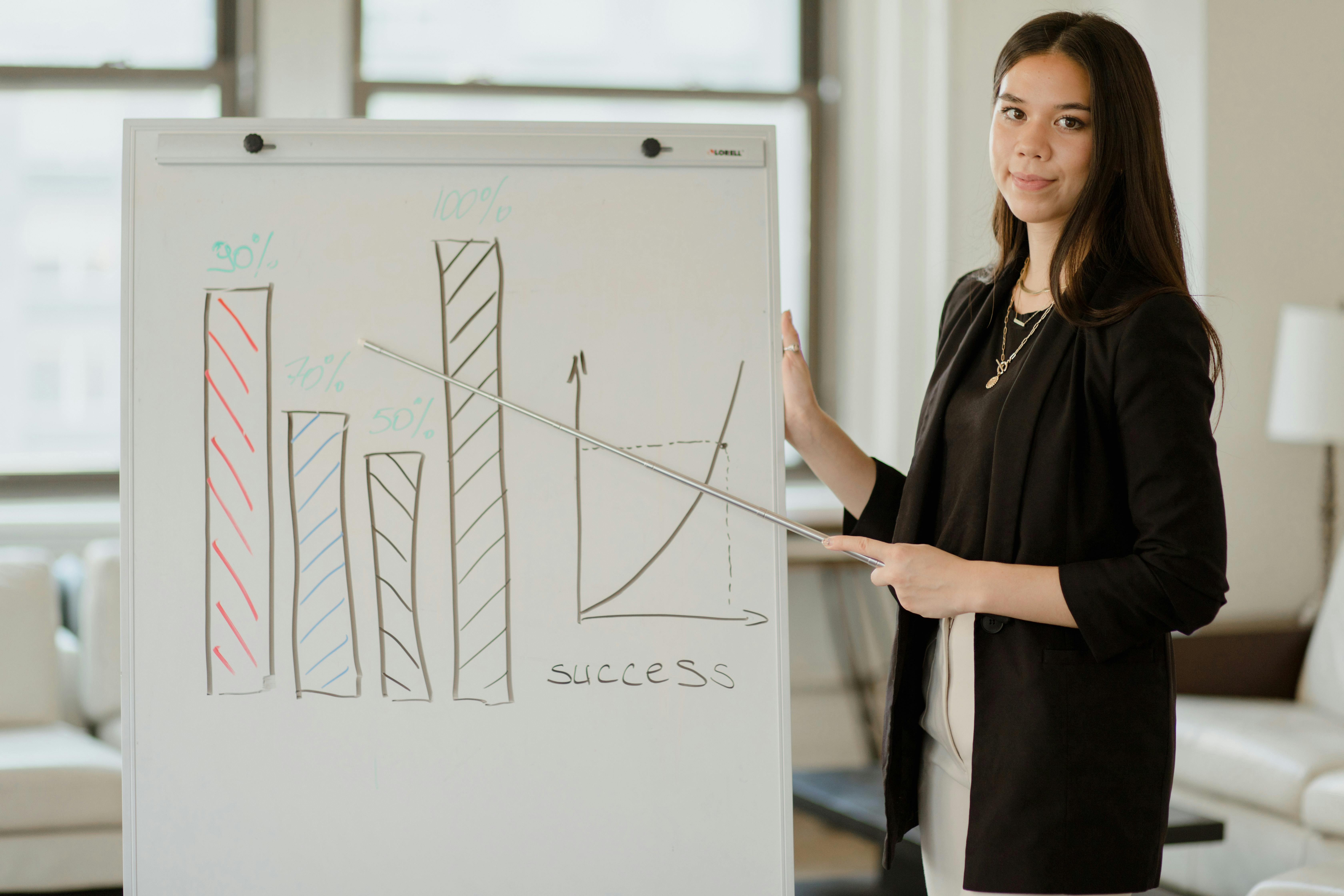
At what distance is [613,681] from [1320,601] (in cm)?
263

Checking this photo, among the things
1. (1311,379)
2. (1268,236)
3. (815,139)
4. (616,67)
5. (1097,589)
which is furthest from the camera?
(815,139)

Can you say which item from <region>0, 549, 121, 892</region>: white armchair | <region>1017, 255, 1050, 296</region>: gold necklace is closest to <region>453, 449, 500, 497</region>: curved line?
<region>1017, 255, 1050, 296</region>: gold necklace

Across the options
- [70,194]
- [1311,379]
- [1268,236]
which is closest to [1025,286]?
[1311,379]

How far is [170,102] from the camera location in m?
3.35

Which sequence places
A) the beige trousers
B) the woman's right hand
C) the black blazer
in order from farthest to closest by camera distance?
the woman's right hand
the beige trousers
the black blazer

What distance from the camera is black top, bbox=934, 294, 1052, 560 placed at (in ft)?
3.80

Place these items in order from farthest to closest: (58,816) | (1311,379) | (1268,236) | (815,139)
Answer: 1. (815,139)
2. (1268,236)
3. (1311,379)
4. (58,816)

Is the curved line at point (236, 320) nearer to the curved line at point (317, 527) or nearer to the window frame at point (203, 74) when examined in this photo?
the curved line at point (317, 527)

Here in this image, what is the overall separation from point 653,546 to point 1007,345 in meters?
0.46

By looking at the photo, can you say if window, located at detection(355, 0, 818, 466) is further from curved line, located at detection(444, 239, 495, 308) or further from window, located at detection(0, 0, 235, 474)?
curved line, located at detection(444, 239, 495, 308)

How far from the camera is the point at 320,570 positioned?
50.8 inches

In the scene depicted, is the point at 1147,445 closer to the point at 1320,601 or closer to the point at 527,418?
the point at 527,418

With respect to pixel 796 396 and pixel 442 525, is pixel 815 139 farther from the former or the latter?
pixel 442 525

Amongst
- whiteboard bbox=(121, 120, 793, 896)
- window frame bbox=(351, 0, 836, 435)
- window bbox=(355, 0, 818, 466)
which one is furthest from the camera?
window frame bbox=(351, 0, 836, 435)
